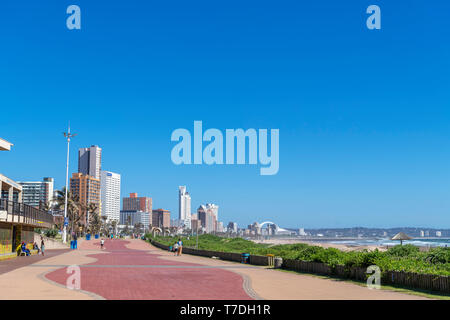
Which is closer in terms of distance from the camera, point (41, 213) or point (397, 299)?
point (397, 299)

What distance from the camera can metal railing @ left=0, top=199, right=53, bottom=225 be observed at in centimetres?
3180

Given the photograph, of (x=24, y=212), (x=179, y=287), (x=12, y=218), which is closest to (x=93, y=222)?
(x=24, y=212)

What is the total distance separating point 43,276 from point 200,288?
780cm

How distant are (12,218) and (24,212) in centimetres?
340

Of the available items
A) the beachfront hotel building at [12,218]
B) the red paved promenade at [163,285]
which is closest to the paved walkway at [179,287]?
the red paved promenade at [163,285]

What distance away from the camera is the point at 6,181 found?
1446 inches

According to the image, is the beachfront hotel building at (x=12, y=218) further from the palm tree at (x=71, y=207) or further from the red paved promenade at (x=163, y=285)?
the palm tree at (x=71, y=207)
